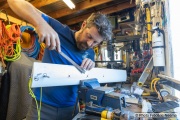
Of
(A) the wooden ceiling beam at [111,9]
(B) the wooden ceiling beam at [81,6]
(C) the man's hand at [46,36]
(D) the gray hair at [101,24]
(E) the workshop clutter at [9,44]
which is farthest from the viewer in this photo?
(A) the wooden ceiling beam at [111,9]

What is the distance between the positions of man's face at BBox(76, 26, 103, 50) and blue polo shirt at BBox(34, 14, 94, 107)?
54mm

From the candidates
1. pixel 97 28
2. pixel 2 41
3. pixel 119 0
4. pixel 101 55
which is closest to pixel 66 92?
pixel 97 28

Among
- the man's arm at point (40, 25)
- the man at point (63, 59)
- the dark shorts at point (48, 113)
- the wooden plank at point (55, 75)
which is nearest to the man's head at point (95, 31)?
the man at point (63, 59)

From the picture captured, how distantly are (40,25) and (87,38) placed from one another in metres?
0.42

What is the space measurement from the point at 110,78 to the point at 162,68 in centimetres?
56

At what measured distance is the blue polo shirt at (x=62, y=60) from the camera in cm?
106

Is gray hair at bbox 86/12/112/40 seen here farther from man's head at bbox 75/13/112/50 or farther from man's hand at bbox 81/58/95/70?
man's hand at bbox 81/58/95/70

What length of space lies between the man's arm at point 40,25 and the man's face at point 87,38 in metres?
0.35

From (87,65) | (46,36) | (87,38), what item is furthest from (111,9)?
(46,36)

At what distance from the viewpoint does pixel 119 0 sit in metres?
4.23

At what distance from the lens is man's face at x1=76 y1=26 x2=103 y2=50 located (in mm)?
1044

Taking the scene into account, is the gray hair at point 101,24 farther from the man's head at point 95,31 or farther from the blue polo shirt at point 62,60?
the blue polo shirt at point 62,60

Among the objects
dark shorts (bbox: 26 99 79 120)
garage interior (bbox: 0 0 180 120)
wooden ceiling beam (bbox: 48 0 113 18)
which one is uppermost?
wooden ceiling beam (bbox: 48 0 113 18)

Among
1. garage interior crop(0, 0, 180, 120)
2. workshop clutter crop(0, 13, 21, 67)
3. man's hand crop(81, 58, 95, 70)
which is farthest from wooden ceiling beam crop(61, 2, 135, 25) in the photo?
man's hand crop(81, 58, 95, 70)
